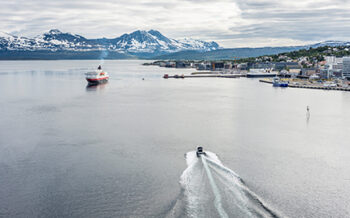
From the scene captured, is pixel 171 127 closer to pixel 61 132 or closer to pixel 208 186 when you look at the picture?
pixel 61 132

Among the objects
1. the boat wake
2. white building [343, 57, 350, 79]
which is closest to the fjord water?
the boat wake

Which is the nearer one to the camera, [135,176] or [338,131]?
[135,176]

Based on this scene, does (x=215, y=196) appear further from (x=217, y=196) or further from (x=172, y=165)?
(x=172, y=165)

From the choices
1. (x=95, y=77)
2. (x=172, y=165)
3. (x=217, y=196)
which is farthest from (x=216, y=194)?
(x=95, y=77)

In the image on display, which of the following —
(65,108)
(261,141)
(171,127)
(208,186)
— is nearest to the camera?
(208,186)

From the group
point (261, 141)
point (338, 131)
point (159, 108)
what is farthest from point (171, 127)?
point (338, 131)

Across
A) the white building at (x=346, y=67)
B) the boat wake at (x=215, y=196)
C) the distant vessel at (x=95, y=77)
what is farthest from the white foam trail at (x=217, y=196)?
the white building at (x=346, y=67)

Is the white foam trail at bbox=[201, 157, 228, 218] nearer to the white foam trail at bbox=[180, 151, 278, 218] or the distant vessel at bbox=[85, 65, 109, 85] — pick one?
the white foam trail at bbox=[180, 151, 278, 218]
